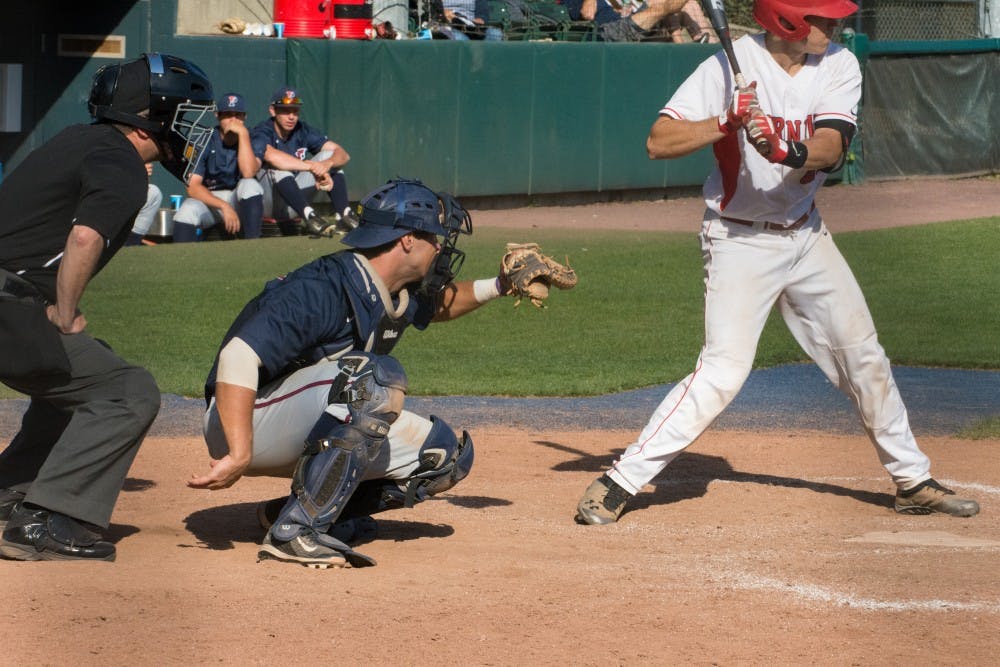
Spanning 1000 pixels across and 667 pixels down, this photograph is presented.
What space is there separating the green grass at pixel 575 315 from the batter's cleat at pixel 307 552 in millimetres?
3402

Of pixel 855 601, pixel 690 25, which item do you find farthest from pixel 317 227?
pixel 855 601

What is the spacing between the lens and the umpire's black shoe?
14.9 feet

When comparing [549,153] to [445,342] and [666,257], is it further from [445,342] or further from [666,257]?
[445,342]

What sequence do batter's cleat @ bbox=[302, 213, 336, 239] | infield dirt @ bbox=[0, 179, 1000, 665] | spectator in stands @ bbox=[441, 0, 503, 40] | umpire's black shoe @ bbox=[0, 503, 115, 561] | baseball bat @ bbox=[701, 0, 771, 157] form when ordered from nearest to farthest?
1. infield dirt @ bbox=[0, 179, 1000, 665]
2. umpire's black shoe @ bbox=[0, 503, 115, 561]
3. baseball bat @ bbox=[701, 0, 771, 157]
4. batter's cleat @ bbox=[302, 213, 336, 239]
5. spectator in stands @ bbox=[441, 0, 503, 40]

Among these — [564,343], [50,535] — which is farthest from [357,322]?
[564,343]

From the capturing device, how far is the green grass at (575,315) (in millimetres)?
8781

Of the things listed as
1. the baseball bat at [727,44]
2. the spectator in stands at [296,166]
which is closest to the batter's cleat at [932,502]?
the baseball bat at [727,44]

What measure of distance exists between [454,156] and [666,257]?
4002 mm

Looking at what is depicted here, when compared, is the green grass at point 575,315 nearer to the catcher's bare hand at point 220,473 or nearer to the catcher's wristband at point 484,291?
the catcher's wristband at point 484,291

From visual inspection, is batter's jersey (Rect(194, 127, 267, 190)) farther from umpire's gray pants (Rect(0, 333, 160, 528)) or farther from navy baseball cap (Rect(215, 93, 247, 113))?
umpire's gray pants (Rect(0, 333, 160, 528))

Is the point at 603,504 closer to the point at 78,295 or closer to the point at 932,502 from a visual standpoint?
the point at 932,502

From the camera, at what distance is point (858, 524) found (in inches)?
215

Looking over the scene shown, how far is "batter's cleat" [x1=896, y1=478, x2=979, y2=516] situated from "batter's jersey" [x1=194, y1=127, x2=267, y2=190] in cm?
880

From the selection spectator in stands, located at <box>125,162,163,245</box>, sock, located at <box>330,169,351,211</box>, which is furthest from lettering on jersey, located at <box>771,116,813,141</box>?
sock, located at <box>330,169,351,211</box>
